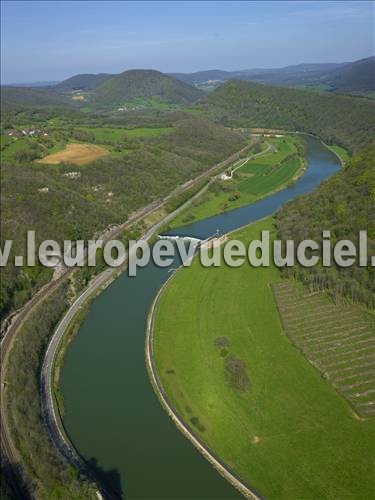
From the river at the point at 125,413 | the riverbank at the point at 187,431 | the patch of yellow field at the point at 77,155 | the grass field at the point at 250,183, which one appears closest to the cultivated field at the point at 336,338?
the riverbank at the point at 187,431

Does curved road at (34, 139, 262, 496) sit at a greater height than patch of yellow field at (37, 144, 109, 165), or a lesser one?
lesser

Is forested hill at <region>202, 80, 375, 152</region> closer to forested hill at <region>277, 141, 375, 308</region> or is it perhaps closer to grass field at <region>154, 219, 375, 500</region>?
forested hill at <region>277, 141, 375, 308</region>

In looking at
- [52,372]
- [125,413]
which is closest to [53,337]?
[52,372]

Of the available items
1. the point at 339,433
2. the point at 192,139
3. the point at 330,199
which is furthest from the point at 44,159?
the point at 339,433

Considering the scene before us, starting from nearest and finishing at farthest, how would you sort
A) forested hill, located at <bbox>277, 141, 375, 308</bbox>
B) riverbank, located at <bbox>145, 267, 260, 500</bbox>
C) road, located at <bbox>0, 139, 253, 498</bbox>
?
riverbank, located at <bbox>145, 267, 260, 500</bbox>, road, located at <bbox>0, 139, 253, 498</bbox>, forested hill, located at <bbox>277, 141, 375, 308</bbox>

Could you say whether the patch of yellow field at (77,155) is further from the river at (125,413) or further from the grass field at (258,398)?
the grass field at (258,398)

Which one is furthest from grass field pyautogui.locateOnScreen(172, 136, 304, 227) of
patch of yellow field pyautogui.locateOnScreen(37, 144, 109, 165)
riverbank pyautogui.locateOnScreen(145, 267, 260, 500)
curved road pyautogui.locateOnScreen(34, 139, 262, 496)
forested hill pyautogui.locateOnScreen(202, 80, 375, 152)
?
riverbank pyautogui.locateOnScreen(145, 267, 260, 500)

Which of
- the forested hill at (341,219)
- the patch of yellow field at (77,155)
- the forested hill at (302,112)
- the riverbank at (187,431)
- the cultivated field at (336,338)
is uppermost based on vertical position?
the forested hill at (302,112)
